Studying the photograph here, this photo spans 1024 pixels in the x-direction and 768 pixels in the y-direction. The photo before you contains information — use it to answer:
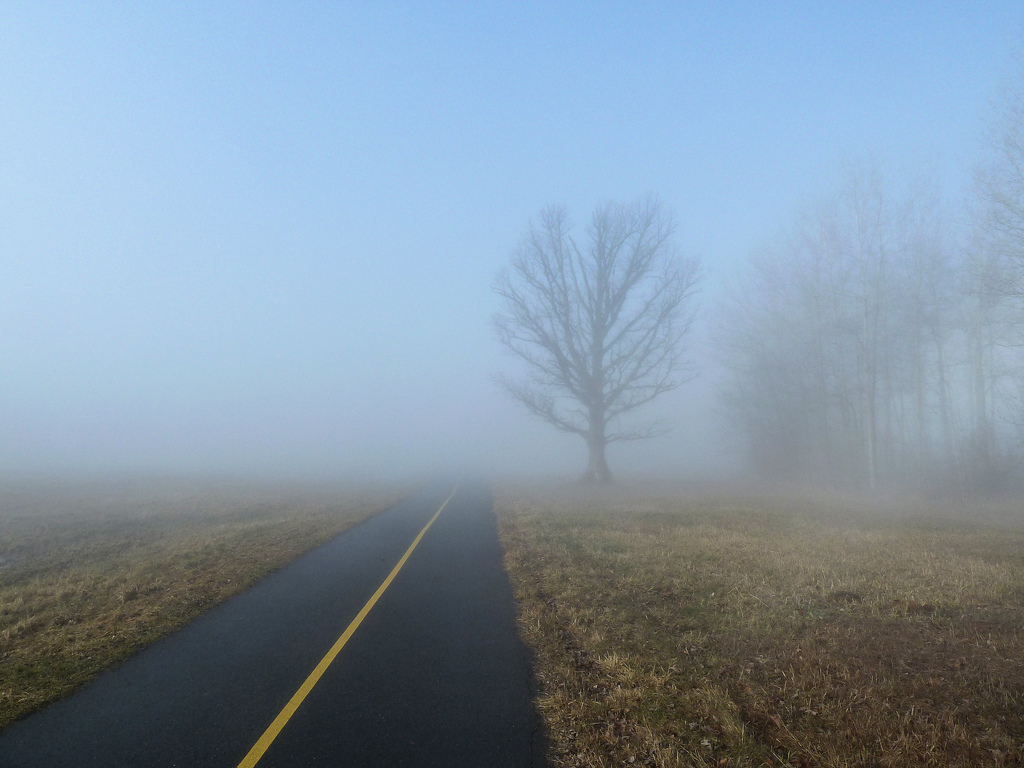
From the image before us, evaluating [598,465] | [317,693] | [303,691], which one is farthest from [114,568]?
[598,465]

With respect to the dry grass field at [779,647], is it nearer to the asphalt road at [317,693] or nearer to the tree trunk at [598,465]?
the asphalt road at [317,693]

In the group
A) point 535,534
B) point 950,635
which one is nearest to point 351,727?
point 950,635

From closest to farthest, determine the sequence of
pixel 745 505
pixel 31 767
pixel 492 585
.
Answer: pixel 31 767 < pixel 492 585 < pixel 745 505

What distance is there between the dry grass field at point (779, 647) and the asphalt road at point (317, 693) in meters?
0.58

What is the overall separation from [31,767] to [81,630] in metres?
3.60

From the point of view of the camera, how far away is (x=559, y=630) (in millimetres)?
6691

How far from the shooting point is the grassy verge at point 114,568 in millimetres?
5857

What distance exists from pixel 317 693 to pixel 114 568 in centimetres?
844

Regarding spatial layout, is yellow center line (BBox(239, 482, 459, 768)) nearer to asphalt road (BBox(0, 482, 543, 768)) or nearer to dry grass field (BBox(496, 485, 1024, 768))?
asphalt road (BBox(0, 482, 543, 768))

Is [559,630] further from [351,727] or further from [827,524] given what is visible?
[827,524]

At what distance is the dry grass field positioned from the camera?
3.96 m

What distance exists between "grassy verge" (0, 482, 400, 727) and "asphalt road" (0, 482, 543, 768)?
0.60 meters

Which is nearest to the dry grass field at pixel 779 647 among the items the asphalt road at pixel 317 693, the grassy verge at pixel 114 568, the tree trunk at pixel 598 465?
the asphalt road at pixel 317 693

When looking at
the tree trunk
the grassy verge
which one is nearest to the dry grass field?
the grassy verge
